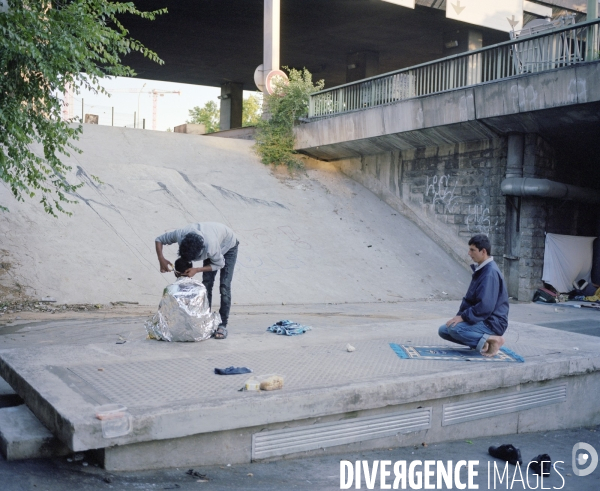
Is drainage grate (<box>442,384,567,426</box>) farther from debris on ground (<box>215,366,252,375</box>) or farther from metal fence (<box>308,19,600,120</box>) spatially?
metal fence (<box>308,19,600,120</box>)

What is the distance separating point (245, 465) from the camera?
469cm

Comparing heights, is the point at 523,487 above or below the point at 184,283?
below

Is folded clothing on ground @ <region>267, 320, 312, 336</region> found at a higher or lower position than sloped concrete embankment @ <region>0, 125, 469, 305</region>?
lower

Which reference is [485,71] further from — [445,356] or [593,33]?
[445,356]

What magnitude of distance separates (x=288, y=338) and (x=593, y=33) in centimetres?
990

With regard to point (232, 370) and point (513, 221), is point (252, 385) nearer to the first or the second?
point (232, 370)

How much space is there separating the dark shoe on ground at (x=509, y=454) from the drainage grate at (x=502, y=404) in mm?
467

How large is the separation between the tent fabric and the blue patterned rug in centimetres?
937

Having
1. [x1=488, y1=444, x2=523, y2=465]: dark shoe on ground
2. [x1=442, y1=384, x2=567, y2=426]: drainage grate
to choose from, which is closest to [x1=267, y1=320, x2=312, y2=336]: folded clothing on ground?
[x1=442, y1=384, x2=567, y2=426]: drainage grate

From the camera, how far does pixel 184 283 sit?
702 centimetres

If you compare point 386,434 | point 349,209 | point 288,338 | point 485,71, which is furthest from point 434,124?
point 386,434

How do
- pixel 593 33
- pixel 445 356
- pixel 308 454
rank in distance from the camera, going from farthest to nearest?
pixel 593 33 → pixel 445 356 → pixel 308 454

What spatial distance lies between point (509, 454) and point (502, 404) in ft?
2.75

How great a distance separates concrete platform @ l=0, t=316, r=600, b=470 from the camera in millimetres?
4402
